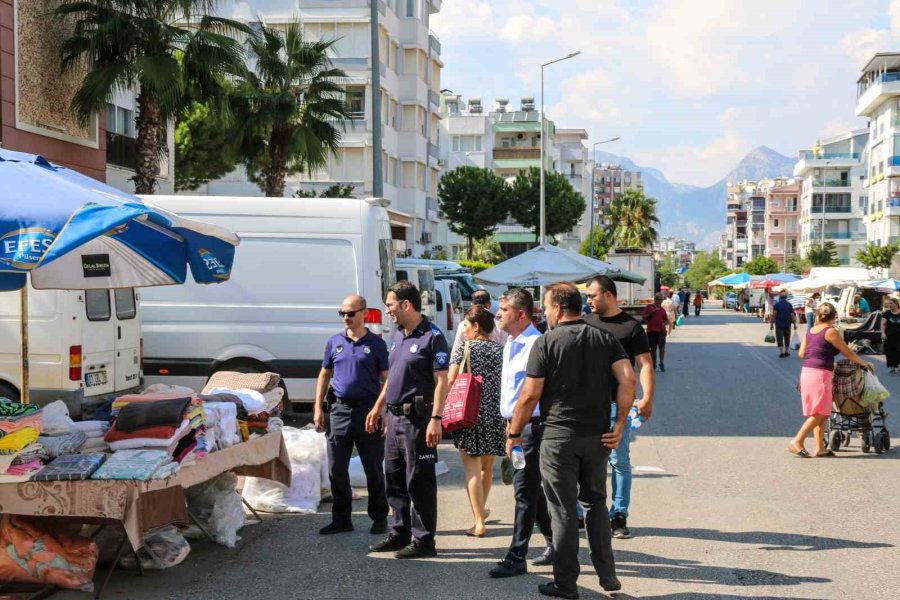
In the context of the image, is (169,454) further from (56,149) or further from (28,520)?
(56,149)

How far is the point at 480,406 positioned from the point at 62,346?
19.4 feet

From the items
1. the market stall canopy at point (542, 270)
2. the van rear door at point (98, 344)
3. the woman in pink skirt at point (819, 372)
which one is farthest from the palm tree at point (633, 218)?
the van rear door at point (98, 344)

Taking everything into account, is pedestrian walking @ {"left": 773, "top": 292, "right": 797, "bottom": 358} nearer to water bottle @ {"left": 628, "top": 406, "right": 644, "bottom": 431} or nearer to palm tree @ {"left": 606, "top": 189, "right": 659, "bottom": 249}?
water bottle @ {"left": 628, "top": 406, "right": 644, "bottom": 431}

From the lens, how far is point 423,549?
7.44m

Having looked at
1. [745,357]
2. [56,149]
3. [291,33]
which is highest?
[291,33]

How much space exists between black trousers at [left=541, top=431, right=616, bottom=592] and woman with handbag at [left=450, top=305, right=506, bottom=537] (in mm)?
1480

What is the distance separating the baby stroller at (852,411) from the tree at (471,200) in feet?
194

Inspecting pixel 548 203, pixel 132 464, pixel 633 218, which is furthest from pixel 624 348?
pixel 633 218

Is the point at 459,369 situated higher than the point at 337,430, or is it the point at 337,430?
the point at 459,369

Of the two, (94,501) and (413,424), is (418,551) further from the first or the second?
(94,501)

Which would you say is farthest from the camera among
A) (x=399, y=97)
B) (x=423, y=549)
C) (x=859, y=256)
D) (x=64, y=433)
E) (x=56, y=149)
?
(x=859, y=256)

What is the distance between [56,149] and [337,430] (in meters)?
12.6

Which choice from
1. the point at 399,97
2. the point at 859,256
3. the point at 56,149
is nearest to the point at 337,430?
the point at 56,149

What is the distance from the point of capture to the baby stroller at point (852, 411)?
471 inches
